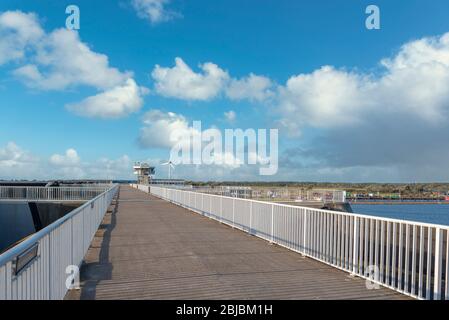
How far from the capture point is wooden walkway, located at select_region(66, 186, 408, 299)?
6.33 m

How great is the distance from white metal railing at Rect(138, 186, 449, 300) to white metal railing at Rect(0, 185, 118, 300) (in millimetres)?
4866

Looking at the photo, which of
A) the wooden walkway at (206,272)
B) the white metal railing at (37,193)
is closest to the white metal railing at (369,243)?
the wooden walkway at (206,272)

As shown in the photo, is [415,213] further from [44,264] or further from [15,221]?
[44,264]

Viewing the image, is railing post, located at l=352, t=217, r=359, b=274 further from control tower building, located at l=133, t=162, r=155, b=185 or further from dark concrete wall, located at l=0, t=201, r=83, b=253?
control tower building, located at l=133, t=162, r=155, b=185

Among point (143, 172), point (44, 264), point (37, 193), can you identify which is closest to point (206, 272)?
point (44, 264)

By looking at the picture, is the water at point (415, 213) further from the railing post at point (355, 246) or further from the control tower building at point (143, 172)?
the control tower building at point (143, 172)

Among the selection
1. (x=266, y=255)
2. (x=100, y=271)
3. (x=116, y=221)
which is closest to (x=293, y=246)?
(x=266, y=255)

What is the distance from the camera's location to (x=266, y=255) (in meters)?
9.76

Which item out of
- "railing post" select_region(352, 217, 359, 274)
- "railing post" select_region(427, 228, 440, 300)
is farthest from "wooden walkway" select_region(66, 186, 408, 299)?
"railing post" select_region(427, 228, 440, 300)

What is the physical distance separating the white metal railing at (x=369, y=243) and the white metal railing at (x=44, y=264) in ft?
16.0

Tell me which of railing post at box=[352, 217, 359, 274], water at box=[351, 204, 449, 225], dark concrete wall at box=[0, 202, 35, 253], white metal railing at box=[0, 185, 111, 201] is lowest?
water at box=[351, 204, 449, 225]

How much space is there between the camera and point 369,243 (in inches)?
283
